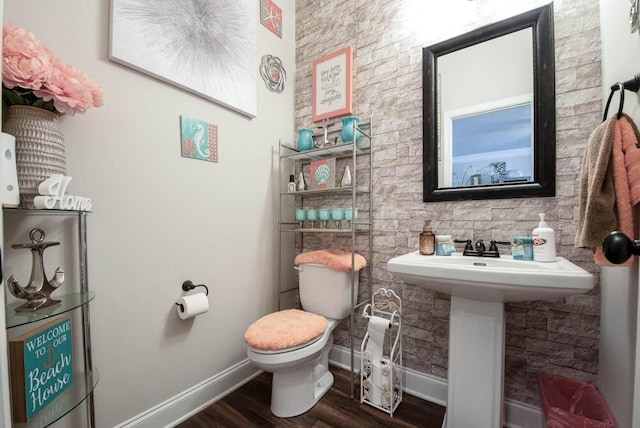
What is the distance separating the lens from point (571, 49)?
1.15 m

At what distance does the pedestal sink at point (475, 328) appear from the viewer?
92cm

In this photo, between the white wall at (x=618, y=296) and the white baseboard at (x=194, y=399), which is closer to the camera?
the white wall at (x=618, y=296)

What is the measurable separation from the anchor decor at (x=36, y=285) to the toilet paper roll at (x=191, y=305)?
48 centimetres

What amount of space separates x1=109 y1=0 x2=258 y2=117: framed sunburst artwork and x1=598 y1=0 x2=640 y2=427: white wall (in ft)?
5.47

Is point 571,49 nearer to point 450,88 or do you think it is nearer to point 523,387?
point 450,88

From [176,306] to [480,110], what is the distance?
187 cm

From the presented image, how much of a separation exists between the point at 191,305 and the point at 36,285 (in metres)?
0.57

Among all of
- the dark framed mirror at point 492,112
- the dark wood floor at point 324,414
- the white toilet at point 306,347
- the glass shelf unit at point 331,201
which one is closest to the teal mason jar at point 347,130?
the glass shelf unit at point 331,201

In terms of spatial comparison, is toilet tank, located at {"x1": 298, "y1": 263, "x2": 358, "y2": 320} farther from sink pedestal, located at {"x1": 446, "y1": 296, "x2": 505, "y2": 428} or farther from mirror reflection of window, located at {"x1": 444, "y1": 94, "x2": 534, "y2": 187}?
mirror reflection of window, located at {"x1": 444, "y1": 94, "x2": 534, "y2": 187}

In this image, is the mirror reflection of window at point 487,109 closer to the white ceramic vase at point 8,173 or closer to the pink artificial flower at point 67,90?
the pink artificial flower at point 67,90

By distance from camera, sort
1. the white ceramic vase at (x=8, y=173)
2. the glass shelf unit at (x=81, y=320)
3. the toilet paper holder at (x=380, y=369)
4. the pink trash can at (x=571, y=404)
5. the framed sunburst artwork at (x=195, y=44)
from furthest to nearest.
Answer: the toilet paper holder at (x=380, y=369)
the framed sunburst artwork at (x=195, y=44)
the pink trash can at (x=571, y=404)
the glass shelf unit at (x=81, y=320)
the white ceramic vase at (x=8, y=173)

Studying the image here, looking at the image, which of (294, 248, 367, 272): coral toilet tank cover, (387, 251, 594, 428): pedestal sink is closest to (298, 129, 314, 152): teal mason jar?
(294, 248, 367, 272): coral toilet tank cover

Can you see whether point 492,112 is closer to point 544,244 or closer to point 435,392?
point 544,244

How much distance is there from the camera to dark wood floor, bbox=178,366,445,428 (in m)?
1.28
